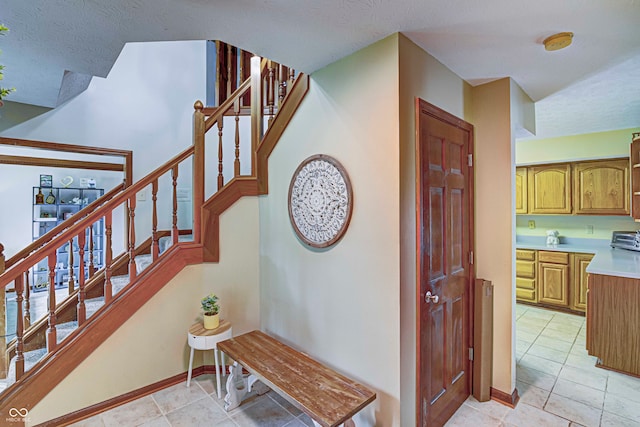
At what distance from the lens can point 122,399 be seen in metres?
2.20

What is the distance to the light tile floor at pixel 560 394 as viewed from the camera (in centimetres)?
204

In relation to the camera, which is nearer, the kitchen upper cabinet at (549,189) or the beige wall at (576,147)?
the beige wall at (576,147)

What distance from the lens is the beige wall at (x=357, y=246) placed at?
168 cm

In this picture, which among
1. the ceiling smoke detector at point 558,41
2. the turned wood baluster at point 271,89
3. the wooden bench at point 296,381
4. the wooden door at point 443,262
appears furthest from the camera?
the turned wood baluster at point 271,89

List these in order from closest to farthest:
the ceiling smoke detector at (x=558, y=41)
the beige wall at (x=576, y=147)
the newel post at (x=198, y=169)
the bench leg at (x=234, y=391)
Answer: the ceiling smoke detector at (x=558, y=41) < the bench leg at (x=234, y=391) < the newel post at (x=198, y=169) < the beige wall at (x=576, y=147)

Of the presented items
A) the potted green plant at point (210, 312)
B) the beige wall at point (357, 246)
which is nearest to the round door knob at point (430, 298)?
the beige wall at point (357, 246)

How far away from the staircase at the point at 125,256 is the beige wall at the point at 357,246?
0.38 metres

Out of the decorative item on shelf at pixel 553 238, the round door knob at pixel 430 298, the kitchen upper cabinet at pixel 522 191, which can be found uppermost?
the kitchen upper cabinet at pixel 522 191

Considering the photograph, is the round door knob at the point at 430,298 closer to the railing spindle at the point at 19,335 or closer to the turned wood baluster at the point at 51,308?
the turned wood baluster at the point at 51,308

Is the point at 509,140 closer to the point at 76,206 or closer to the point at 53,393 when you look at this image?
the point at 53,393

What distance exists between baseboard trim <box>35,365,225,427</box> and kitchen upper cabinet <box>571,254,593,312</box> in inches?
181

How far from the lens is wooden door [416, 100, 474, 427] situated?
5.94ft

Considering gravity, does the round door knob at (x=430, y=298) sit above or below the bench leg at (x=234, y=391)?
above

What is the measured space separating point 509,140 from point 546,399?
200 centimetres
